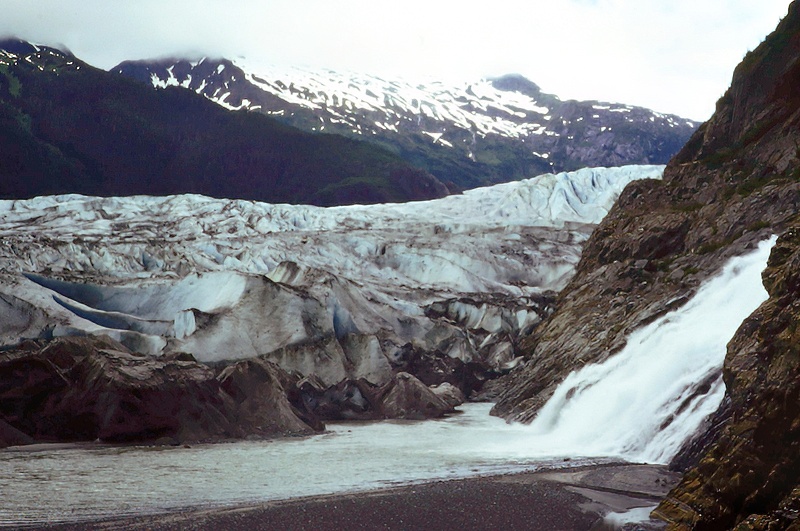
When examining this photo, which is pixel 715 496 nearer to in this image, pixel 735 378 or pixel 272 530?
pixel 735 378

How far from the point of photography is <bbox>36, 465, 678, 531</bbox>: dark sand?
10711 millimetres

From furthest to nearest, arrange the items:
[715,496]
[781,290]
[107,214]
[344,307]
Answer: [107,214]
[344,307]
[781,290]
[715,496]

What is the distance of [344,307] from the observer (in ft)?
107

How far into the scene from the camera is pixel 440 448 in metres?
18.8

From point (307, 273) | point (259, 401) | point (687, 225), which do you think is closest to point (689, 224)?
point (687, 225)

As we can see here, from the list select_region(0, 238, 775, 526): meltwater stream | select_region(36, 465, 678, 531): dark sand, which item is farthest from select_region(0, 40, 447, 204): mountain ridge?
select_region(36, 465, 678, 531): dark sand

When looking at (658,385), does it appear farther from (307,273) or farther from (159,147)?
(159,147)

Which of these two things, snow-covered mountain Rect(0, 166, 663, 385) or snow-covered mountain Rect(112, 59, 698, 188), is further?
snow-covered mountain Rect(112, 59, 698, 188)

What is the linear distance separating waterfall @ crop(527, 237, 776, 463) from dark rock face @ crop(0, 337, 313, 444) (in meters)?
7.67

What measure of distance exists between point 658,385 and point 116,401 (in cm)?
1221

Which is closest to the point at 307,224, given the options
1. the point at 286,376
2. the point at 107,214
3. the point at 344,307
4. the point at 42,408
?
the point at 107,214

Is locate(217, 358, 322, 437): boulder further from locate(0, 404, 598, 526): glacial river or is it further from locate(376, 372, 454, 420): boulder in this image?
locate(376, 372, 454, 420): boulder

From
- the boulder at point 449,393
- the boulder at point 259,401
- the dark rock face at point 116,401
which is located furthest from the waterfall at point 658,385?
the dark rock face at point 116,401

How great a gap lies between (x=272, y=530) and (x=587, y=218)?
7216 centimetres
